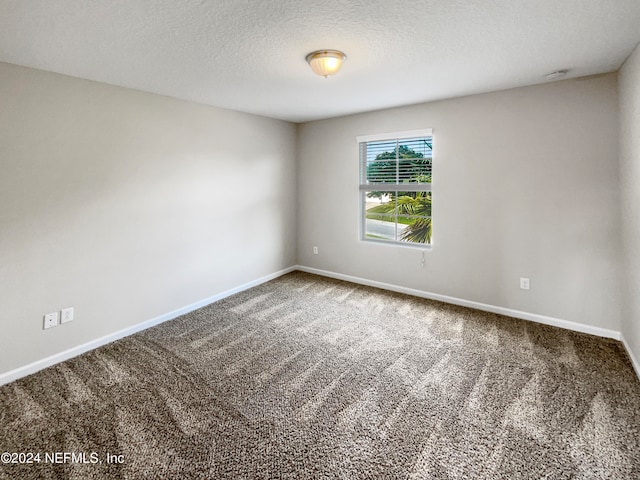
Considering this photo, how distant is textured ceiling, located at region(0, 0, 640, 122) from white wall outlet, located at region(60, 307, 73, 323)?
6.11 ft

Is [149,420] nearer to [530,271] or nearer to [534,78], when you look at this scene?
[530,271]

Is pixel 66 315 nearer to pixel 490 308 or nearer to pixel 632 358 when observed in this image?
pixel 490 308

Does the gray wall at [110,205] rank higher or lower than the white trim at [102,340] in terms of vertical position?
higher

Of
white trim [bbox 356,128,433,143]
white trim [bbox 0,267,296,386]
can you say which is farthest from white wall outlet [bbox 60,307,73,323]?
white trim [bbox 356,128,433,143]

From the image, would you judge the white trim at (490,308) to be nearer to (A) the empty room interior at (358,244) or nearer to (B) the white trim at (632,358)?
→ (A) the empty room interior at (358,244)

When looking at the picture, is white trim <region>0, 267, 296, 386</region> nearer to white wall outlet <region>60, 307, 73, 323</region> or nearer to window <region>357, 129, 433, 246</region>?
white wall outlet <region>60, 307, 73, 323</region>

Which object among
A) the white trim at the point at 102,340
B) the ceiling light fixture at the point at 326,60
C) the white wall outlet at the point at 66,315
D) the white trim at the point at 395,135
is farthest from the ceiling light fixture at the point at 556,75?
the white wall outlet at the point at 66,315

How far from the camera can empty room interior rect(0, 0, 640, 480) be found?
1.72m

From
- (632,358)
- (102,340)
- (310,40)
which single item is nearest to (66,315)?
(102,340)

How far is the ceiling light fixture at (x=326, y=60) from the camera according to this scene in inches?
86.4

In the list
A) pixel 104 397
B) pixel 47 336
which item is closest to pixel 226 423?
pixel 104 397

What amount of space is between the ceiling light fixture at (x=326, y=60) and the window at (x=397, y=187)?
183cm

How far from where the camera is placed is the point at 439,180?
371 centimetres

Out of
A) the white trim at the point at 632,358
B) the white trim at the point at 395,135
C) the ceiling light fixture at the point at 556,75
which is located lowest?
A: the white trim at the point at 632,358
